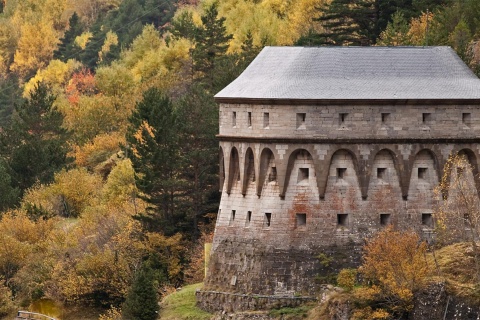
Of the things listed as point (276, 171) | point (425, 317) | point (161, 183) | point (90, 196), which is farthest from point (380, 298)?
point (90, 196)

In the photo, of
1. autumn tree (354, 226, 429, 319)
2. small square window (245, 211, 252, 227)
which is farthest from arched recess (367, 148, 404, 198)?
small square window (245, 211, 252, 227)

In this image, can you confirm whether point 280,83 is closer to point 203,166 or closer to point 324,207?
point 324,207

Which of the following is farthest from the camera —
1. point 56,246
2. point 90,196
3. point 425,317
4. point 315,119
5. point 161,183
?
point 90,196

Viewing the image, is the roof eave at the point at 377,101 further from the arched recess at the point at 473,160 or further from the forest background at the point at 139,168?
the forest background at the point at 139,168

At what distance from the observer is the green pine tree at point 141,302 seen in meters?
77.6

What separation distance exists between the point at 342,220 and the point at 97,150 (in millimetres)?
69402

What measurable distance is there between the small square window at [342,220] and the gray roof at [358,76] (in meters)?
5.17

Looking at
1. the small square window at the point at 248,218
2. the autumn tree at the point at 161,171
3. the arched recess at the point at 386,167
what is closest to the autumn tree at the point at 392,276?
the arched recess at the point at 386,167

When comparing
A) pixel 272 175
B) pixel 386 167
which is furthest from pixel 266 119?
pixel 386 167

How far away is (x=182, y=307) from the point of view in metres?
76.4

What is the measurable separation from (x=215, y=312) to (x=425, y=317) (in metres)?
11.8

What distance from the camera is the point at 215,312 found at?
7419 centimetres

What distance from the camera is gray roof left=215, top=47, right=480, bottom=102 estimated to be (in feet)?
235

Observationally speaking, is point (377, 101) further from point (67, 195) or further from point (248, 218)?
point (67, 195)
